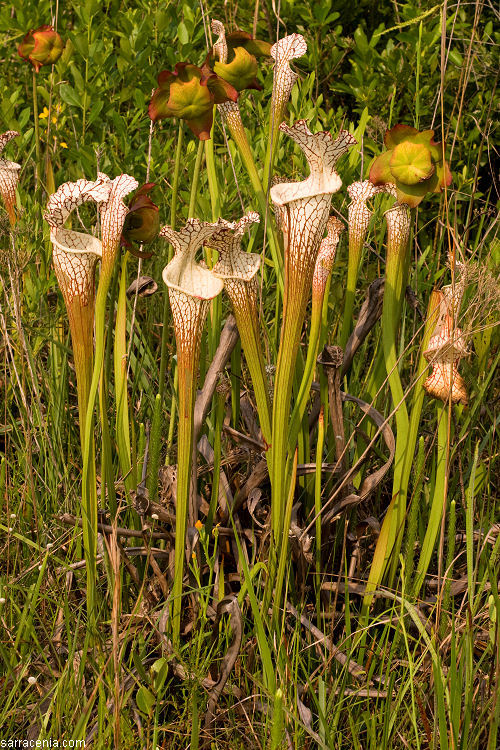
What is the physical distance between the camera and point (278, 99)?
1.38 meters

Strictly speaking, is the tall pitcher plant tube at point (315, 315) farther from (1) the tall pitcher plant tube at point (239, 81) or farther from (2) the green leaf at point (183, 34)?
(2) the green leaf at point (183, 34)

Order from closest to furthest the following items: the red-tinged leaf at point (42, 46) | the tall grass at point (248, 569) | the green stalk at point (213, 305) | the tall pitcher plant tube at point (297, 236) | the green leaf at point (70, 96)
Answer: the tall pitcher plant tube at point (297, 236), the tall grass at point (248, 569), the green stalk at point (213, 305), the red-tinged leaf at point (42, 46), the green leaf at point (70, 96)

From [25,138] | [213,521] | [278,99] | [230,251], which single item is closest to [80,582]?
[213,521]

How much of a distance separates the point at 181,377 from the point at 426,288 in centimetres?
134

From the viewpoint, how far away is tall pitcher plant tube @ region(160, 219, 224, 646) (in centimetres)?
107

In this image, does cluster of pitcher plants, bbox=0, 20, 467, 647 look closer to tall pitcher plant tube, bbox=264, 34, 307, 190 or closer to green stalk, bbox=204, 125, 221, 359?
tall pitcher plant tube, bbox=264, 34, 307, 190

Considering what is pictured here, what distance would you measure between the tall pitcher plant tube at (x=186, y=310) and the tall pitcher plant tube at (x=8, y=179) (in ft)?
2.22

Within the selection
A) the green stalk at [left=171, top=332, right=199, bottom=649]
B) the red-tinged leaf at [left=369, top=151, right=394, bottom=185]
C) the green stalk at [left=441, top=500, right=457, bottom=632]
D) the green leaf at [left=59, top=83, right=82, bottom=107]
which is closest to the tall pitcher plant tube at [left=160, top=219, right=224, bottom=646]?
the green stalk at [left=171, top=332, right=199, bottom=649]

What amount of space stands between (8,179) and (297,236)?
2.73 ft

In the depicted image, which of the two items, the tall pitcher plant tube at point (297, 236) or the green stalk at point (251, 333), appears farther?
the green stalk at point (251, 333)

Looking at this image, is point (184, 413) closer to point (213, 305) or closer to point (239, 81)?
point (213, 305)

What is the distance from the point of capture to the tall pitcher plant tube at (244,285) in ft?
3.64

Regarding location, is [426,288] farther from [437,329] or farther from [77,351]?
[77,351]

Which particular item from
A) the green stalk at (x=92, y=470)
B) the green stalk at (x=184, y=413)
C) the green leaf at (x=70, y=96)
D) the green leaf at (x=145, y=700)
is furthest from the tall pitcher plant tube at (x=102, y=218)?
the green leaf at (x=70, y=96)
